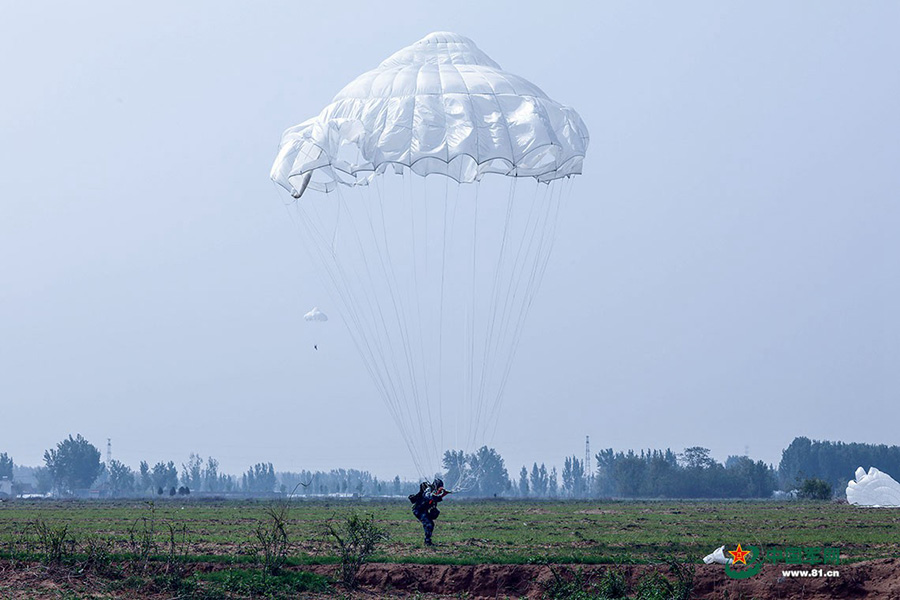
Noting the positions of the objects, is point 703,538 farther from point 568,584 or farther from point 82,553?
point 82,553

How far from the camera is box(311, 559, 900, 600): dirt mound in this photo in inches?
737

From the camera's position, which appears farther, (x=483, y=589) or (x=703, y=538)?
(x=703, y=538)

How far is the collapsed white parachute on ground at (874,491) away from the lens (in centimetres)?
5831

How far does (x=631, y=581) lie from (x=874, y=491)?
44.4 metres

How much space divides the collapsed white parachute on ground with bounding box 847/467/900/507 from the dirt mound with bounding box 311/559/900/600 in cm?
4171

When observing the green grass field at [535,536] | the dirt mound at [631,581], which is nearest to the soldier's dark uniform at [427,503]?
the green grass field at [535,536]

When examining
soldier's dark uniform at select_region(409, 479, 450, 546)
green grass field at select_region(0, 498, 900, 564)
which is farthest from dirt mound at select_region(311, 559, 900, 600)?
soldier's dark uniform at select_region(409, 479, 450, 546)

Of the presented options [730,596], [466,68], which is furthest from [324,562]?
[466,68]

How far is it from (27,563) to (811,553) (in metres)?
15.8

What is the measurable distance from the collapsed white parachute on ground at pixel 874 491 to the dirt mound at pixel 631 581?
4171 centimetres

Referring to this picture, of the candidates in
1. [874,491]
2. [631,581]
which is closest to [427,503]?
[631,581]

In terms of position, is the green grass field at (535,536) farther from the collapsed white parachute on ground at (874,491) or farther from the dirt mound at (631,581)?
the collapsed white parachute on ground at (874,491)

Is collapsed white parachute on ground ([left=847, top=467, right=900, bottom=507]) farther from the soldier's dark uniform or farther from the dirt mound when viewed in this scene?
the dirt mound

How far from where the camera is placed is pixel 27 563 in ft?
65.0
